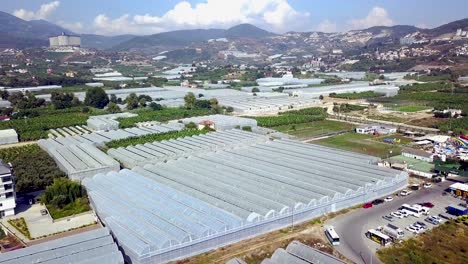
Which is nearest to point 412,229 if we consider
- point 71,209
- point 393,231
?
point 393,231

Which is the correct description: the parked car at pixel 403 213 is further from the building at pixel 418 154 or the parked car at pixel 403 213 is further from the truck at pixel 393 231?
the building at pixel 418 154

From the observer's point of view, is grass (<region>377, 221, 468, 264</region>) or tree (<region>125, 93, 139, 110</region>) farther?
tree (<region>125, 93, 139, 110</region>)

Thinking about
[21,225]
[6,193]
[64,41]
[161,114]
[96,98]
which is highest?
[64,41]

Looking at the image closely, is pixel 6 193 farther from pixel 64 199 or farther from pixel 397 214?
pixel 397 214

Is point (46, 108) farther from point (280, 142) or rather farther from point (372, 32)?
point (372, 32)

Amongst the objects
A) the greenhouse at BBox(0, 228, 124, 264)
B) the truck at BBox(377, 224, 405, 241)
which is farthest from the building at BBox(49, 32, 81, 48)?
the truck at BBox(377, 224, 405, 241)

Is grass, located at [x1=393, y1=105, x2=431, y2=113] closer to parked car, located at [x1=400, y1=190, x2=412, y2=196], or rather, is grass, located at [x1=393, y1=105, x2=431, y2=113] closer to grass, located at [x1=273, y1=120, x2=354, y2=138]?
grass, located at [x1=273, y1=120, x2=354, y2=138]

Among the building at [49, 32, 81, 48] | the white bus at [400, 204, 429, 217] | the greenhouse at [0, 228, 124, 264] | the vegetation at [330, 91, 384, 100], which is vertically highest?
the building at [49, 32, 81, 48]
